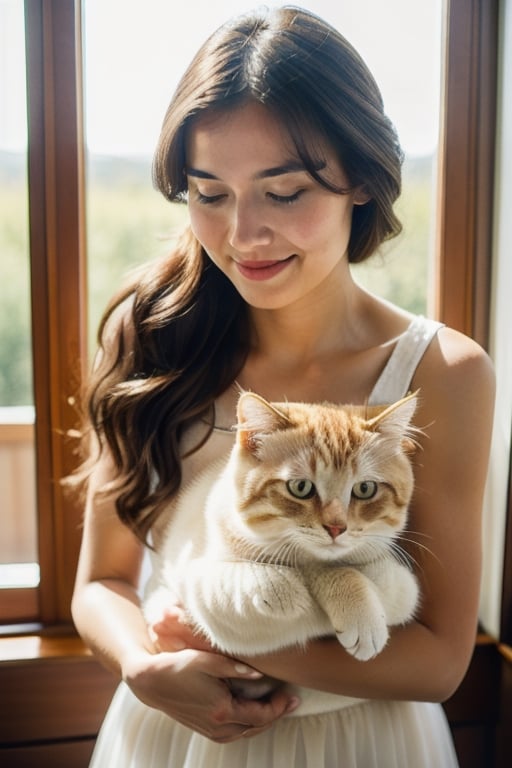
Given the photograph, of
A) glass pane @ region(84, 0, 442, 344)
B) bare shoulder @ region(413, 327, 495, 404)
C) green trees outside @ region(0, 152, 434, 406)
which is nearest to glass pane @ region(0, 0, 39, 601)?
green trees outside @ region(0, 152, 434, 406)

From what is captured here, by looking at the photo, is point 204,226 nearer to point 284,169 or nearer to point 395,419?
point 284,169

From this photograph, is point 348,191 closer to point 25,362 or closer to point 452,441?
point 452,441

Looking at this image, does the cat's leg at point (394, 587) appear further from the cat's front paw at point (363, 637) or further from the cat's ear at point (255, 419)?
the cat's ear at point (255, 419)

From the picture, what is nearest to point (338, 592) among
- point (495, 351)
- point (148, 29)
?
point (495, 351)

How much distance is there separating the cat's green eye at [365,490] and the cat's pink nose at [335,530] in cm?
4

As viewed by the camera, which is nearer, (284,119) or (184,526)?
(284,119)

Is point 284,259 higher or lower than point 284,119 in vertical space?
lower

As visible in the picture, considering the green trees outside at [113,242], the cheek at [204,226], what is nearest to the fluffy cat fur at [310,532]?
the cheek at [204,226]

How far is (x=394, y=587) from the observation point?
0.92 meters

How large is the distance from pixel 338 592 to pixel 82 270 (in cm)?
83

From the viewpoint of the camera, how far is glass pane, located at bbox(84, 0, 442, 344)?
132 centimetres

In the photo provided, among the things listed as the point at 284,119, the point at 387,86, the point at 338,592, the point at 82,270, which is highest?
the point at 387,86

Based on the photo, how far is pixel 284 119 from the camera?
908mm

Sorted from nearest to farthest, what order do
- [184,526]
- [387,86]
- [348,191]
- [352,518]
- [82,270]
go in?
[352,518], [348,191], [184,526], [387,86], [82,270]
